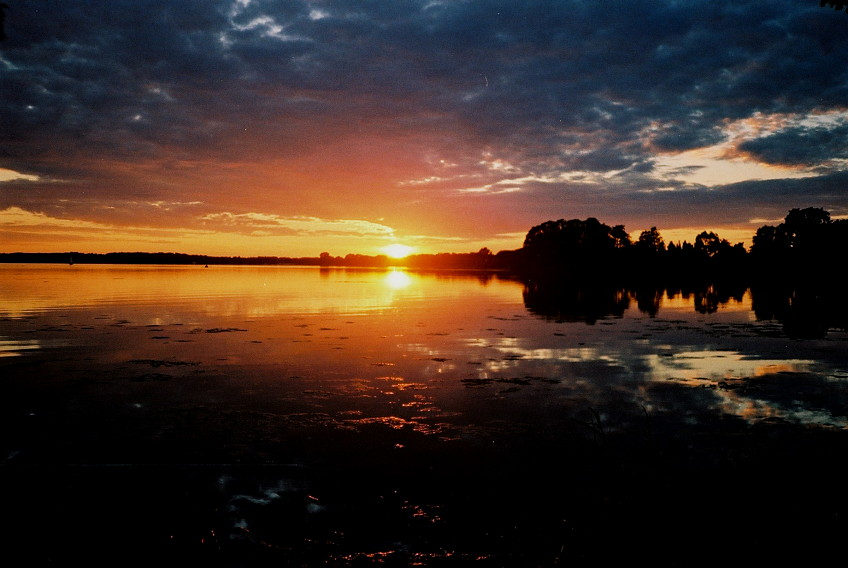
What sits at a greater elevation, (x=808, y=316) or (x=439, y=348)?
(x=808, y=316)

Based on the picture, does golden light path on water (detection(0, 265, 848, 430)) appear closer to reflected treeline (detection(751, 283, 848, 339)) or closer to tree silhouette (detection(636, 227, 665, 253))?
reflected treeline (detection(751, 283, 848, 339))

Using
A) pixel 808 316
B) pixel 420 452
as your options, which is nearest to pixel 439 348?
pixel 420 452

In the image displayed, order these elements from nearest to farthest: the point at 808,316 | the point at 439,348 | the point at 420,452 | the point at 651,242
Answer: the point at 420,452
the point at 439,348
the point at 808,316
the point at 651,242

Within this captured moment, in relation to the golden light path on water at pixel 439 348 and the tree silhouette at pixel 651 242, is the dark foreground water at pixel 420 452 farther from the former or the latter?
the tree silhouette at pixel 651 242

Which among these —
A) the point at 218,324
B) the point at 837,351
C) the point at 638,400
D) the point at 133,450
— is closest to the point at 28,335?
the point at 218,324

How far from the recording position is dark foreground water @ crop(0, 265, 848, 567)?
23.1ft

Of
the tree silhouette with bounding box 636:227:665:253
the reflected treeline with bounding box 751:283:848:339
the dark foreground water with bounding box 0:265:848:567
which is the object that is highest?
the tree silhouette with bounding box 636:227:665:253

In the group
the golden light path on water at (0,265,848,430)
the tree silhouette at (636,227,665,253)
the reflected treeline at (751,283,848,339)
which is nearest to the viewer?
the golden light path on water at (0,265,848,430)

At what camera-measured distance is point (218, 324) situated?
3142 centimetres

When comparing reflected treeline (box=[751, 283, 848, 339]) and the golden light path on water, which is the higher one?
reflected treeline (box=[751, 283, 848, 339])

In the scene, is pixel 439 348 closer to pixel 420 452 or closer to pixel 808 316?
pixel 420 452

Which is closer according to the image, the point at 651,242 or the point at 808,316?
the point at 808,316

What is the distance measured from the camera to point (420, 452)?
10.9 m

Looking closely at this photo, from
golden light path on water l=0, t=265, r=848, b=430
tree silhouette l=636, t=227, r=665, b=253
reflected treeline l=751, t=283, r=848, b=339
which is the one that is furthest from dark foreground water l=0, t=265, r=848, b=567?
tree silhouette l=636, t=227, r=665, b=253
